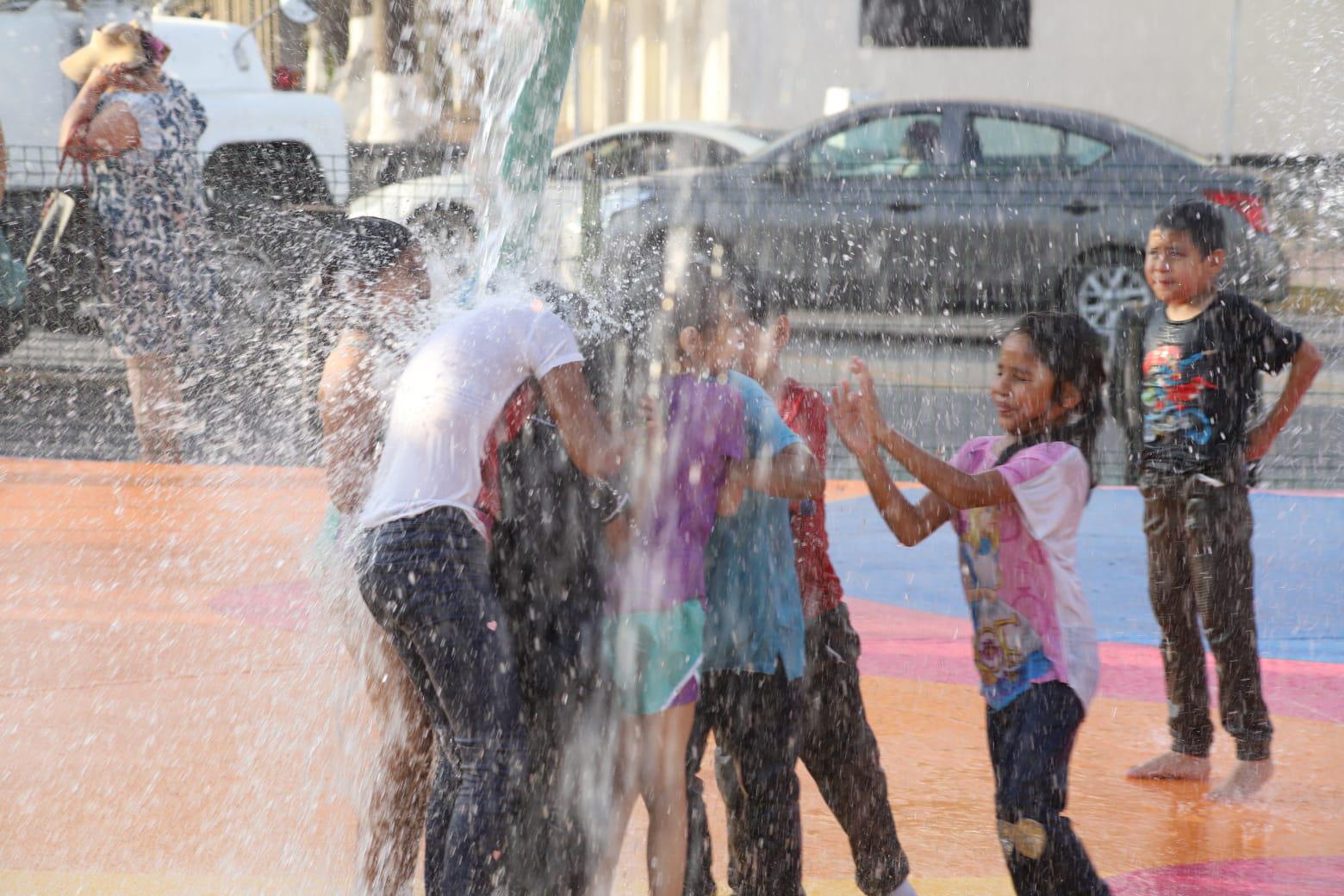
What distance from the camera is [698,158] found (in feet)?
41.0

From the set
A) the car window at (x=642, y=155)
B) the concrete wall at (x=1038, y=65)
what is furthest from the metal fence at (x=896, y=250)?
the concrete wall at (x=1038, y=65)

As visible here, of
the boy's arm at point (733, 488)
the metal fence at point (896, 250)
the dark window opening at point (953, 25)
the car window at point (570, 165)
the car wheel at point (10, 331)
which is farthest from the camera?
the dark window opening at point (953, 25)

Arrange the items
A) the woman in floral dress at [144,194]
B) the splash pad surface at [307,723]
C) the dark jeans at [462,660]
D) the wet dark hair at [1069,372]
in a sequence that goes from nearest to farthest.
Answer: the dark jeans at [462,660]
the wet dark hair at [1069,372]
the splash pad surface at [307,723]
the woman in floral dress at [144,194]

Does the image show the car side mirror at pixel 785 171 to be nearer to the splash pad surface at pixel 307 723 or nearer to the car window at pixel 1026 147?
the car window at pixel 1026 147

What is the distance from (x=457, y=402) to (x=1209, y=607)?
86.2 inches

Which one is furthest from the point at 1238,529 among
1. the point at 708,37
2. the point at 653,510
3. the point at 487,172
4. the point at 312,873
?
the point at 708,37

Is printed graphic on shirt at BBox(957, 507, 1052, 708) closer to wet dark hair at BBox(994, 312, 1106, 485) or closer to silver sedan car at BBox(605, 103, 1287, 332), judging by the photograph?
wet dark hair at BBox(994, 312, 1106, 485)

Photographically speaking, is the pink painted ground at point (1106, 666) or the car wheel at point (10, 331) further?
the car wheel at point (10, 331)

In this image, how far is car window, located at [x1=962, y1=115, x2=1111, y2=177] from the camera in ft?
38.8

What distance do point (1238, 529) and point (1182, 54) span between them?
16.8 meters

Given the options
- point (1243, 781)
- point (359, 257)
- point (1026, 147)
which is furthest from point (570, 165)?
point (359, 257)

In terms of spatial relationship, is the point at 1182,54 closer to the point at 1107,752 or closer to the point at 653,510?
the point at 1107,752

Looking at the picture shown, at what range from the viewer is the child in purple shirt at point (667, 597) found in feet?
9.86

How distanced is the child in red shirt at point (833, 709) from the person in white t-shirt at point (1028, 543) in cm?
11
